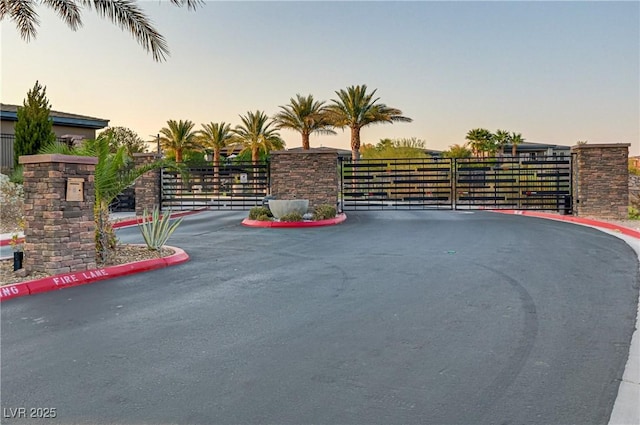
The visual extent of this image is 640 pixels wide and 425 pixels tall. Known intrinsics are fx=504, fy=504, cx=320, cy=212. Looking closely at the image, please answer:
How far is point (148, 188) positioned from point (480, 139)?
183ft

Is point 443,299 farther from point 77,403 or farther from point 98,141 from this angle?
point 98,141

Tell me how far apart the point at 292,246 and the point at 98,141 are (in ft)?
16.0

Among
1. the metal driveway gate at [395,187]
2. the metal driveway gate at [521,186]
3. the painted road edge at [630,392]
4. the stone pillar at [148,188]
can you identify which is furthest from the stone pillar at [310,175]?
the painted road edge at [630,392]

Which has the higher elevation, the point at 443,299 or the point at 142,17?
the point at 142,17

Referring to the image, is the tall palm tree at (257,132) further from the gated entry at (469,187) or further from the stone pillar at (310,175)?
the stone pillar at (310,175)

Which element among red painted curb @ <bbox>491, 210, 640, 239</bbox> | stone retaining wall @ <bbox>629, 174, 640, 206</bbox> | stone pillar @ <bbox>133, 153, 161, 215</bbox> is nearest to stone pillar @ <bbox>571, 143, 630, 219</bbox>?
red painted curb @ <bbox>491, 210, 640, 239</bbox>

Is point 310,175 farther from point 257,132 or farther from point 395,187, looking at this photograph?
point 257,132

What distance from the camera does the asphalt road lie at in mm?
3633

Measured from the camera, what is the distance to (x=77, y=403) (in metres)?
3.70

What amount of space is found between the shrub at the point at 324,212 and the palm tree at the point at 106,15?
7.76 metres

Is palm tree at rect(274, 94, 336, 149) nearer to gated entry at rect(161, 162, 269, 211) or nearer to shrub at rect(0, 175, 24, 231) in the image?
gated entry at rect(161, 162, 269, 211)

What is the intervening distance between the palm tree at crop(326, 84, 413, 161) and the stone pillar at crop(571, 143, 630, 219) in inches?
705

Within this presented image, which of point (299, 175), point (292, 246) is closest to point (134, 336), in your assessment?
point (292, 246)

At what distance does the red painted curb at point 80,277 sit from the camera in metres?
7.27
